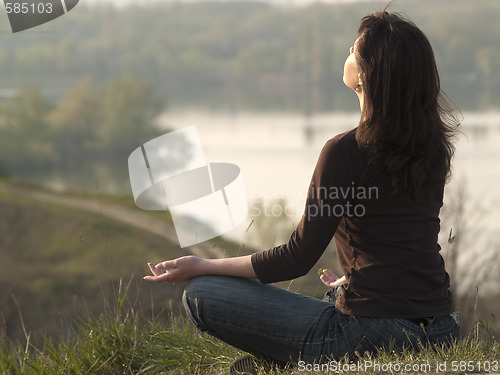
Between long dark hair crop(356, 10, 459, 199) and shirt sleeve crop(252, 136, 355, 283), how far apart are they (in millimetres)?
92

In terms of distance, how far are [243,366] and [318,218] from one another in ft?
2.60

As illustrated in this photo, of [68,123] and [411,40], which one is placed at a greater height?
[411,40]

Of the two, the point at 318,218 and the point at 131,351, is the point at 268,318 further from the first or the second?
the point at 131,351

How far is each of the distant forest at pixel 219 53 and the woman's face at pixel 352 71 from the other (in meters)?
49.4

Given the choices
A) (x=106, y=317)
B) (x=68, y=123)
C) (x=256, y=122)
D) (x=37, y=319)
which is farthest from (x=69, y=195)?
(x=106, y=317)

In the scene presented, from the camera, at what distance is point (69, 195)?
4284 centimetres

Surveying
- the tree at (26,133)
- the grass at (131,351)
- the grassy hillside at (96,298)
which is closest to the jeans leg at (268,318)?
the grassy hillside at (96,298)

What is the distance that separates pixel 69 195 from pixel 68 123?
13.2 metres

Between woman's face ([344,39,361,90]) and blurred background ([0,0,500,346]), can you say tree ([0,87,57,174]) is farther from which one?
woman's face ([344,39,361,90])

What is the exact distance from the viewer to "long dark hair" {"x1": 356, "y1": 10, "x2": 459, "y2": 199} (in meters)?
1.88

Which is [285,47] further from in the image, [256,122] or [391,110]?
[391,110]

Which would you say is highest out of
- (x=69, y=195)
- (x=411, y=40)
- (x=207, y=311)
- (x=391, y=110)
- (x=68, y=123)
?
(x=411, y=40)

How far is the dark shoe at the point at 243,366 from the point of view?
2363 mm

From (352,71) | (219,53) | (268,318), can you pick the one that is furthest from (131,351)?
(219,53)
